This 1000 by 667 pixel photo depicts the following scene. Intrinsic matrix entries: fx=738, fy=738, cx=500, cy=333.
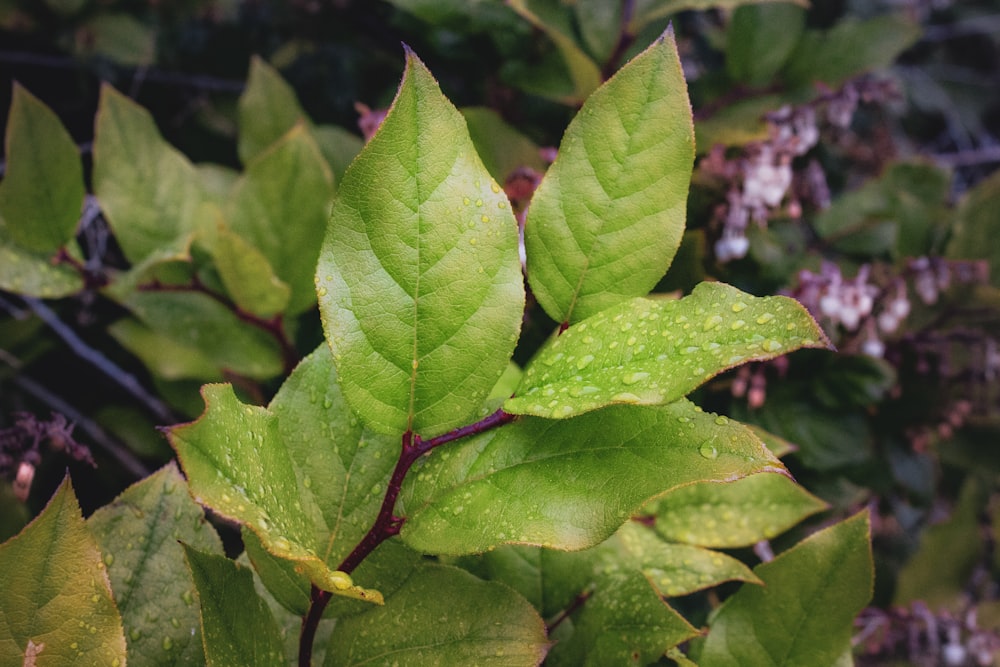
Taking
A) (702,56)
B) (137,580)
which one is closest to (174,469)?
(137,580)

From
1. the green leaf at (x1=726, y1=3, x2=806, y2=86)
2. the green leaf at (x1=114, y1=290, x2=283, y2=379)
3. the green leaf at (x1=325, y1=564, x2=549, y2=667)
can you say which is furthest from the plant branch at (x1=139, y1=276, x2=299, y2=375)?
the green leaf at (x1=726, y1=3, x2=806, y2=86)

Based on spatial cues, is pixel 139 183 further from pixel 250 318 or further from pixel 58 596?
pixel 58 596

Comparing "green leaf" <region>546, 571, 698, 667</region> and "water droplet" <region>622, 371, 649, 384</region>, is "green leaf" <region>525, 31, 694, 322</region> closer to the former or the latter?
"water droplet" <region>622, 371, 649, 384</region>

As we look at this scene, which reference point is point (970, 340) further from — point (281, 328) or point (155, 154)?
Result: point (155, 154)

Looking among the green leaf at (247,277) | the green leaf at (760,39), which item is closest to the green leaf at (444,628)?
the green leaf at (247,277)

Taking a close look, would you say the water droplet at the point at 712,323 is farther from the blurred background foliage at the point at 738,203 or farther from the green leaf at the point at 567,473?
the blurred background foliage at the point at 738,203
